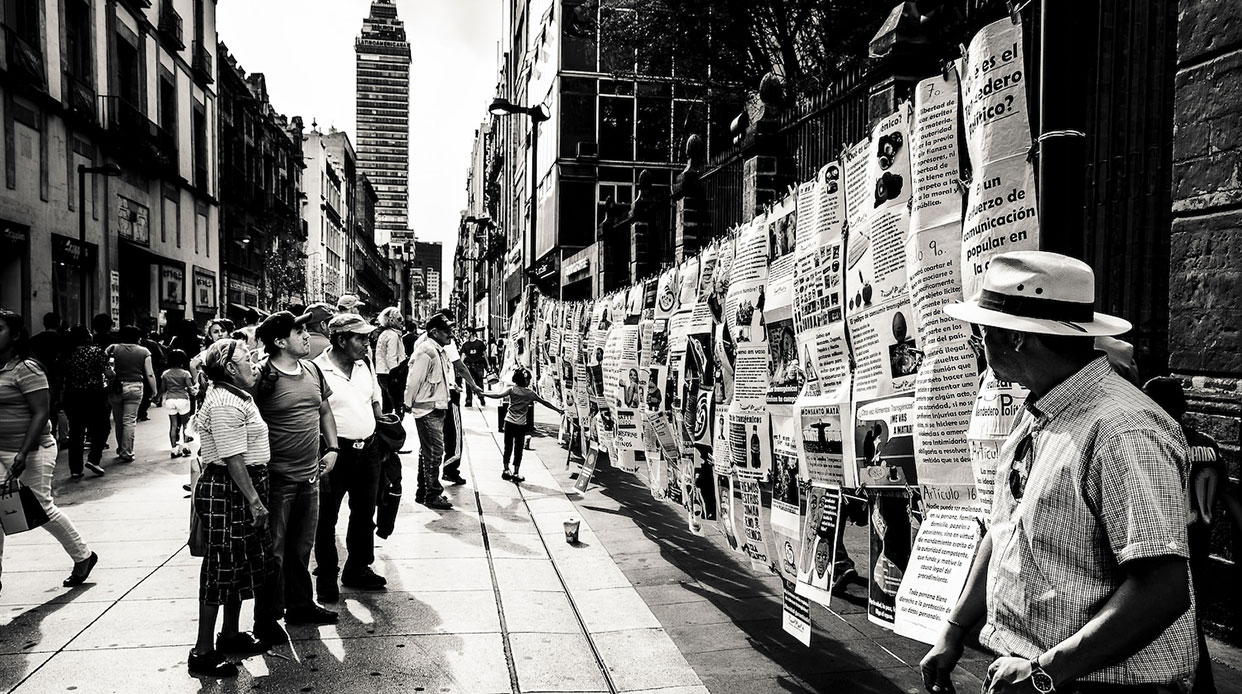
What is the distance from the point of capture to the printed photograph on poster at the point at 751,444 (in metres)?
4.57

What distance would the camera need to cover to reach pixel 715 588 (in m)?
5.87

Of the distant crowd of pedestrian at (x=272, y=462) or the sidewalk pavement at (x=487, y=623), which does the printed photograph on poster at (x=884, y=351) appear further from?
the distant crowd of pedestrian at (x=272, y=462)

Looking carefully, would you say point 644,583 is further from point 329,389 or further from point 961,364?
point 961,364

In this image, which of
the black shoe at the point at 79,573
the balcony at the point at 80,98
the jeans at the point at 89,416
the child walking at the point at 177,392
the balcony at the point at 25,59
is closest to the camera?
the black shoe at the point at 79,573

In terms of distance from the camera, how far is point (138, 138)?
24953 millimetres

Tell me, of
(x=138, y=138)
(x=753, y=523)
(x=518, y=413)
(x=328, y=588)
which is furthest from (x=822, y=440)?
(x=138, y=138)

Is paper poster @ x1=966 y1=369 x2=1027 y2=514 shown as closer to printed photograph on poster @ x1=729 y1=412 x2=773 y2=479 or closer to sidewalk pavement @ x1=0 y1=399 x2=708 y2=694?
printed photograph on poster @ x1=729 y1=412 x2=773 y2=479

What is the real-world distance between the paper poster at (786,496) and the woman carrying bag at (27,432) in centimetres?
474

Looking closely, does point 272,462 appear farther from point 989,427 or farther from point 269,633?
point 989,427

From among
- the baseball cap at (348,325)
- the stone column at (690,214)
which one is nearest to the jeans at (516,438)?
the stone column at (690,214)

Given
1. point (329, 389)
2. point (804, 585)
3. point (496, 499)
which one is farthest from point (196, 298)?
point (804, 585)

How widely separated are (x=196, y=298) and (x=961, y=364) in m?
34.7

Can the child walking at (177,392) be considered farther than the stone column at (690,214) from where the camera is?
Yes

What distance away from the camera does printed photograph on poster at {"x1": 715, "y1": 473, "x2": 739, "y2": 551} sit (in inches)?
195
